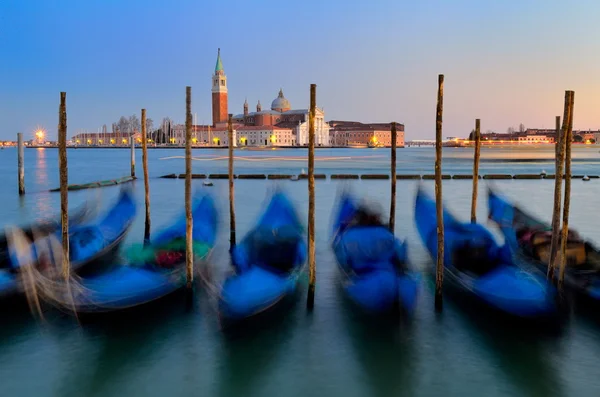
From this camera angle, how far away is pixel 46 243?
5.74 m

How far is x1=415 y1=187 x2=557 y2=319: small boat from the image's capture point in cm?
461

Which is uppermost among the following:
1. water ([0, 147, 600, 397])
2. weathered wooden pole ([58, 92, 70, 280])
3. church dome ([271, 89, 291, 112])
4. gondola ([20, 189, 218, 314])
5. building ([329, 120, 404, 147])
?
church dome ([271, 89, 291, 112])

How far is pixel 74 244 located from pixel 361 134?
309ft

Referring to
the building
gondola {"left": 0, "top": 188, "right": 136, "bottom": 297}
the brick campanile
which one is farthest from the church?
gondola {"left": 0, "top": 188, "right": 136, "bottom": 297}

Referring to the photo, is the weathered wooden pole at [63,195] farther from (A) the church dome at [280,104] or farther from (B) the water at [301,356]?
(A) the church dome at [280,104]

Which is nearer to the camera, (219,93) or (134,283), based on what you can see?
(134,283)

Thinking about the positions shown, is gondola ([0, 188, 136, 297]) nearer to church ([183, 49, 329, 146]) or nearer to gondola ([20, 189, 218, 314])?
gondola ([20, 189, 218, 314])

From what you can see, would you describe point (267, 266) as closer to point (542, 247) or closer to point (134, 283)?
point (134, 283)

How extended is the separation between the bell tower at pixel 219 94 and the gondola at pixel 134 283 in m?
79.9

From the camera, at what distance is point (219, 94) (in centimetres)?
8425

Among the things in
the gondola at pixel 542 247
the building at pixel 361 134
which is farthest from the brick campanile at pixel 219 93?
the gondola at pixel 542 247

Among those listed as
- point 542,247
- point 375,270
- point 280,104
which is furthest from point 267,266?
point 280,104

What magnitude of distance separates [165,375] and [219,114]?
84.9 m

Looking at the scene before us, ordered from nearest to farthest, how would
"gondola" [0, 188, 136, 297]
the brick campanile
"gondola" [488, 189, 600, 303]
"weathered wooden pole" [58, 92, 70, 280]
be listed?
"gondola" [0, 188, 136, 297]
"gondola" [488, 189, 600, 303]
"weathered wooden pole" [58, 92, 70, 280]
the brick campanile
